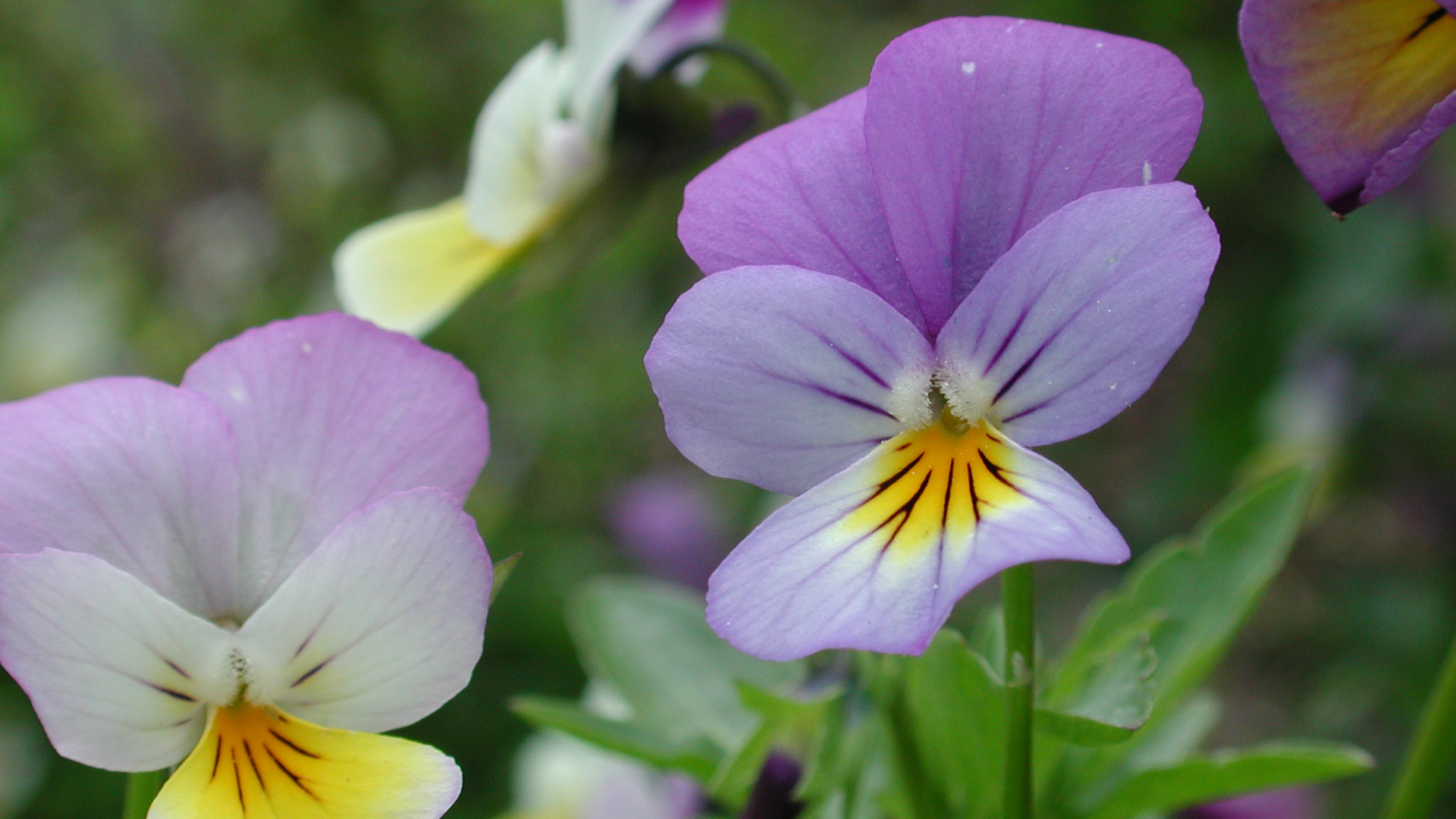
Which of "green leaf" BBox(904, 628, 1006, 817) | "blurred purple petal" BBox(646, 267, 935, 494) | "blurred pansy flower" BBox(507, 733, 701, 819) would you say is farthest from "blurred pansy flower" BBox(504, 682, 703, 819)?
"blurred purple petal" BBox(646, 267, 935, 494)

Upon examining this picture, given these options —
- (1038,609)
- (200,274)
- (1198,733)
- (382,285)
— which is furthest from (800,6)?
(1198,733)

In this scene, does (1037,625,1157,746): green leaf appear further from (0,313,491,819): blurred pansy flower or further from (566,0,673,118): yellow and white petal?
(566,0,673,118): yellow and white petal

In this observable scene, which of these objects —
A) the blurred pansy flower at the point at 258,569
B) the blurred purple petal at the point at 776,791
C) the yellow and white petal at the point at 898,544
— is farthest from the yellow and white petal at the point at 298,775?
the blurred purple petal at the point at 776,791

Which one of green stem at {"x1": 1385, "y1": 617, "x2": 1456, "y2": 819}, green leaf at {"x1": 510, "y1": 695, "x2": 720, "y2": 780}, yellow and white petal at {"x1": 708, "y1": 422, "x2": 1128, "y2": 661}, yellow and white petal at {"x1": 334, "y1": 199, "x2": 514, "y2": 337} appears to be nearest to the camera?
yellow and white petal at {"x1": 708, "y1": 422, "x2": 1128, "y2": 661}

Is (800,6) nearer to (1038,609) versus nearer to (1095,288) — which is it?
(1038,609)

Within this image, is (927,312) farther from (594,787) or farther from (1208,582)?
(594,787)

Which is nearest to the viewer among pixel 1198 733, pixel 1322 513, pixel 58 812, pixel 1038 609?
pixel 1198 733

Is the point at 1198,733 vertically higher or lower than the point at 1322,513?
higher
